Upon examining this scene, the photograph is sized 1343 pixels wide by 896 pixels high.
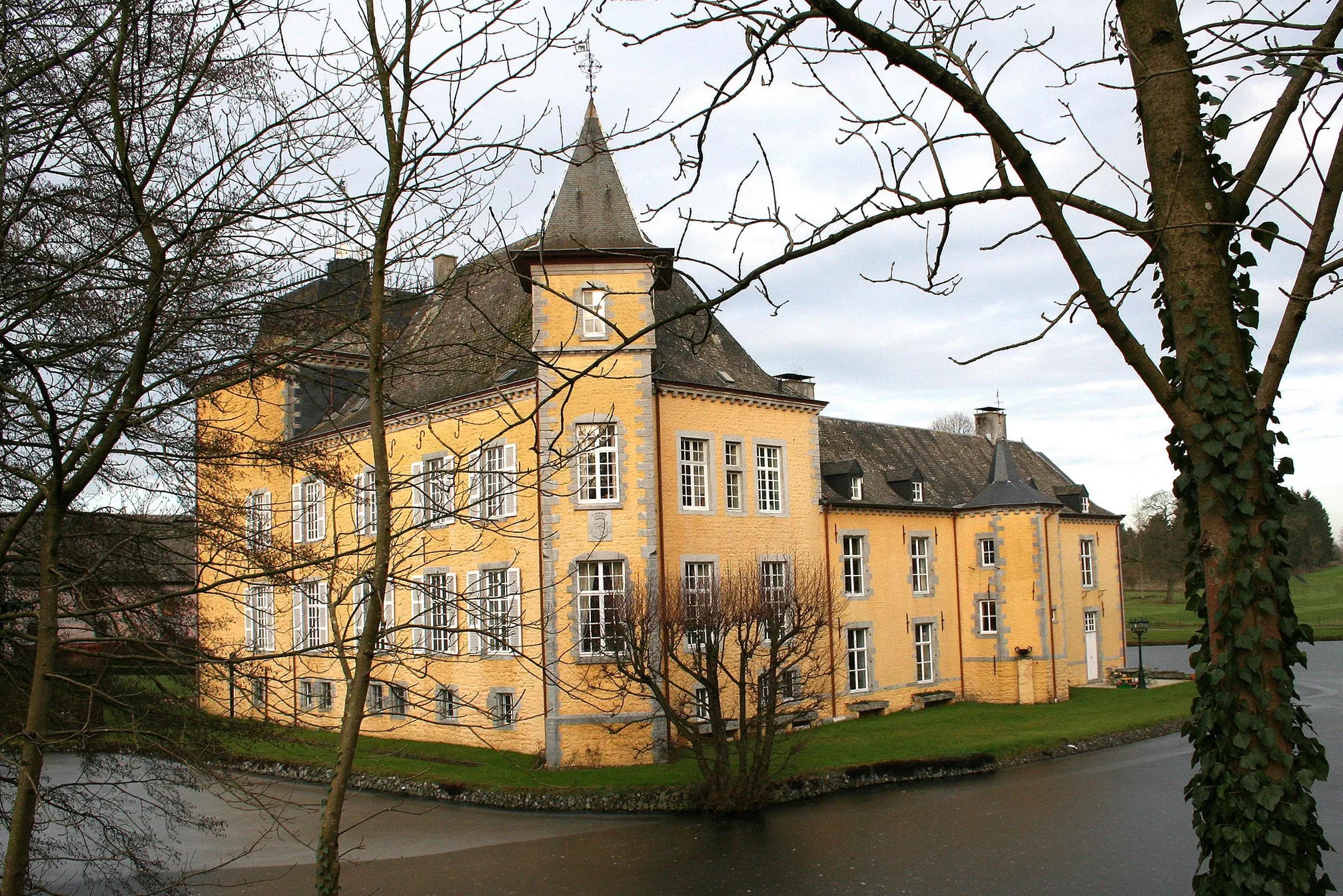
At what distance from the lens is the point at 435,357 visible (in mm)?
7250

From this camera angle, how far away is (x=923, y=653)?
1078 inches

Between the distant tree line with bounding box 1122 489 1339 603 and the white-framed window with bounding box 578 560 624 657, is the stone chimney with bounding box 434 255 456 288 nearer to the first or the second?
the white-framed window with bounding box 578 560 624 657

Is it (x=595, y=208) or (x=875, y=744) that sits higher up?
(x=595, y=208)

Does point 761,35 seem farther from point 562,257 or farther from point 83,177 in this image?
point 562,257

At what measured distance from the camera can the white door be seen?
31.8 m

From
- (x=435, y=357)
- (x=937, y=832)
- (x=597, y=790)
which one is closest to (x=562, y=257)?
(x=597, y=790)

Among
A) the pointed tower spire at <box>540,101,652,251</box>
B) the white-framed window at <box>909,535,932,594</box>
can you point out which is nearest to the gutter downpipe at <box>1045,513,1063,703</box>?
the white-framed window at <box>909,535,932,594</box>

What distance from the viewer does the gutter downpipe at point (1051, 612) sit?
27250 millimetres

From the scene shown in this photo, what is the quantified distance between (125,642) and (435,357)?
2830mm

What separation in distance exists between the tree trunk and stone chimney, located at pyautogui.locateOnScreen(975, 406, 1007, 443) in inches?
1225

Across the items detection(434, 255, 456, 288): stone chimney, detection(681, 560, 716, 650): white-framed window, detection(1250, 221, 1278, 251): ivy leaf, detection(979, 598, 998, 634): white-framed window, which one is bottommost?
detection(979, 598, 998, 634): white-framed window

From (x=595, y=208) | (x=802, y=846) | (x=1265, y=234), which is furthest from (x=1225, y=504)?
(x=595, y=208)

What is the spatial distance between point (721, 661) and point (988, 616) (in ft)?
40.9

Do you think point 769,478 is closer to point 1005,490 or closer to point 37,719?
point 1005,490
